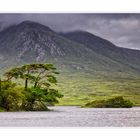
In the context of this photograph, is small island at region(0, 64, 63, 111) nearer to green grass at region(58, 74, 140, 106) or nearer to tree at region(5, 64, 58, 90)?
tree at region(5, 64, 58, 90)

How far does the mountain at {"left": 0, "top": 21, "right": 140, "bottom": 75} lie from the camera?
153 ft

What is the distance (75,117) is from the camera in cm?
4638

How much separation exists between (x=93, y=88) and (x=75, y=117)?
0.92 metres

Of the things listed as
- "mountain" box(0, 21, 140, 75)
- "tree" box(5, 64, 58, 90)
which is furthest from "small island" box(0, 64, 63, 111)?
"mountain" box(0, 21, 140, 75)

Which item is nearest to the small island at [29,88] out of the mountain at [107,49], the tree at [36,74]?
the tree at [36,74]

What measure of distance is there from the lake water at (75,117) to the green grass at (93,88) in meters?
0.24

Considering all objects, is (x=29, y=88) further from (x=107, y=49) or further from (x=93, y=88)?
(x=107, y=49)

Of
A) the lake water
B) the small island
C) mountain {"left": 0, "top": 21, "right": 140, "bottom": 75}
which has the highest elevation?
mountain {"left": 0, "top": 21, "right": 140, "bottom": 75}

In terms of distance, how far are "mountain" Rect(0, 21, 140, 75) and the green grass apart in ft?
0.70

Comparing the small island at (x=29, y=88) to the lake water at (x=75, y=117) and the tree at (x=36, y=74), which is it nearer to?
the tree at (x=36, y=74)

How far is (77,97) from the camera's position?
4675cm

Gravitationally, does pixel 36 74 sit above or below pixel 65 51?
below

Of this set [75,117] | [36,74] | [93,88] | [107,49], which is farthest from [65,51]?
[75,117]
